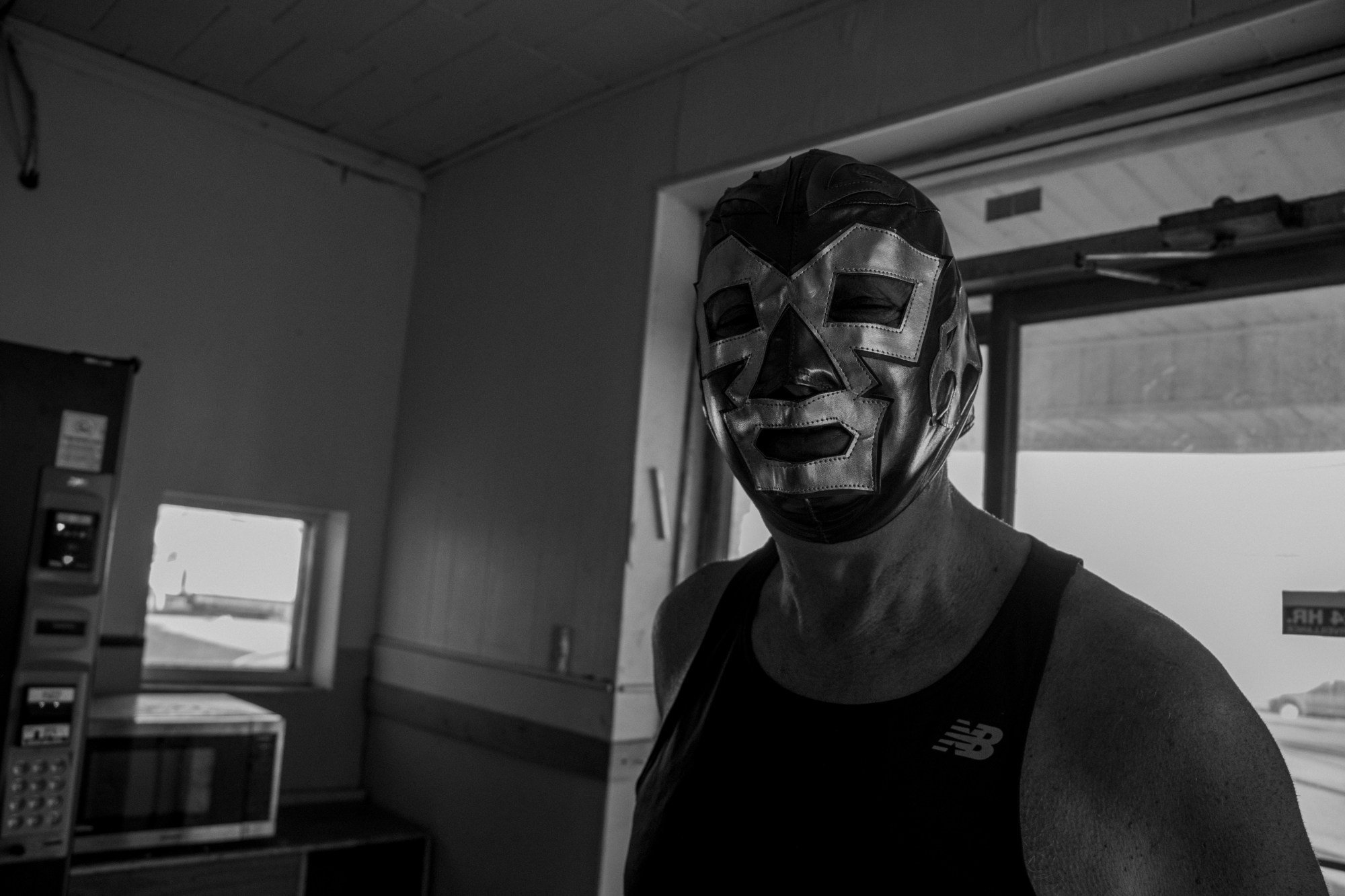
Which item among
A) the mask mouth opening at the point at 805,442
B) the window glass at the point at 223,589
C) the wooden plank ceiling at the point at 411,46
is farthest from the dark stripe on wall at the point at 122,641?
the mask mouth opening at the point at 805,442

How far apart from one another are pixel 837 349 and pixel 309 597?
3.11 meters

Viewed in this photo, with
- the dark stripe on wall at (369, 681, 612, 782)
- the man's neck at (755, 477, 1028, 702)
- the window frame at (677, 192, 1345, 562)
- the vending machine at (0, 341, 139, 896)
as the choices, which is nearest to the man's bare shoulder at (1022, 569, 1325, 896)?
the man's neck at (755, 477, 1028, 702)

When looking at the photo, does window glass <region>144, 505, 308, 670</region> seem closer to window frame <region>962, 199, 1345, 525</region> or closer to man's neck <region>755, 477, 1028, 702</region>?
window frame <region>962, 199, 1345, 525</region>

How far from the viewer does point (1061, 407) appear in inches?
89.0

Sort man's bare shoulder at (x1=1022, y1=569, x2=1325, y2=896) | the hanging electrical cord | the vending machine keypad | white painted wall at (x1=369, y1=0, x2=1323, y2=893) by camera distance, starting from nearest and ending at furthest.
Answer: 1. man's bare shoulder at (x1=1022, y1=569, x2=1325, y2=896)
2. the vending machine keypad
3. white painted wall at (x1=369, y1=0, x2=1323, y2=893)
4. the hanging electrical cord

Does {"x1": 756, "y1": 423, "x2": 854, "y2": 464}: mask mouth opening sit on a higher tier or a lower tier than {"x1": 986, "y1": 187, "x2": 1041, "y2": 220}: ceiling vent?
lower

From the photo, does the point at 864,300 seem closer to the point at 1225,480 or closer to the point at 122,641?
the point at 1225,480

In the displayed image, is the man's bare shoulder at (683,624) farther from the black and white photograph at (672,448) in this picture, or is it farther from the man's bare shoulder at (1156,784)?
the man's bare shoulder at (1156,784)

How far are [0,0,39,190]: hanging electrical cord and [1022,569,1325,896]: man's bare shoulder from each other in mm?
3109

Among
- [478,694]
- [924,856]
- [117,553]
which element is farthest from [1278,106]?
[117,553]

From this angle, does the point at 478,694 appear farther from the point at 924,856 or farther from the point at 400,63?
the point at 924,856

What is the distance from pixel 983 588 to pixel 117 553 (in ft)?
9.22

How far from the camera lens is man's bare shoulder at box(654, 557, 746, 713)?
1241mm

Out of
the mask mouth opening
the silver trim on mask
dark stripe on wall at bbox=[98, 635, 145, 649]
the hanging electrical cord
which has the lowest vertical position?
dark stripe on wall at bbox=[98, 635, 145, 649]
